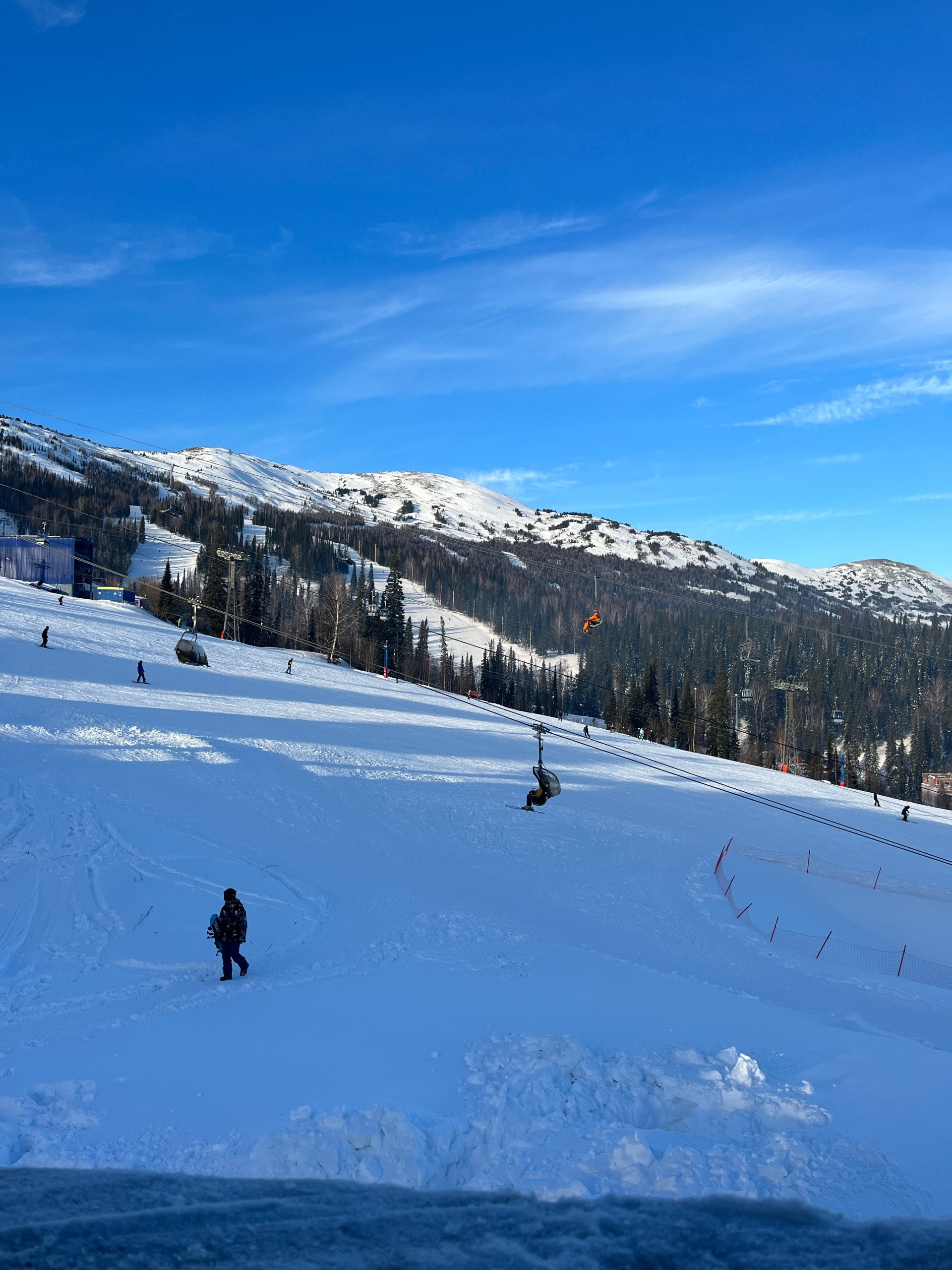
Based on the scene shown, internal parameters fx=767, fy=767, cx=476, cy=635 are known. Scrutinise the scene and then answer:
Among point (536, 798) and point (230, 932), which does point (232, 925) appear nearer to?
point (230, 932)

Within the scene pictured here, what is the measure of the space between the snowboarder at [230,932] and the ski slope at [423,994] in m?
0.34

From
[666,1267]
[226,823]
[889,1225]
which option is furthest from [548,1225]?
[226,823]

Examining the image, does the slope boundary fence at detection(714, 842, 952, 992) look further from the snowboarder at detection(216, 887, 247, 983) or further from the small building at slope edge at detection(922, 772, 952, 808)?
the small building at slope edge at detection(922, 772, 952, 808)

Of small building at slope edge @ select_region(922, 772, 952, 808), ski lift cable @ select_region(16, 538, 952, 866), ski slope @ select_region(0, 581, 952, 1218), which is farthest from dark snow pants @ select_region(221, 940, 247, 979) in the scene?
small building at slope edge @ select_region(922, 772, 952, 808)

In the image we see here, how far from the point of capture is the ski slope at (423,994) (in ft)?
24.2

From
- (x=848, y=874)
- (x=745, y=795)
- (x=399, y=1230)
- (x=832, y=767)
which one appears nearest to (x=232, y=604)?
(x=745, y=795)

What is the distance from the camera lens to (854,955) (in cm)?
1831

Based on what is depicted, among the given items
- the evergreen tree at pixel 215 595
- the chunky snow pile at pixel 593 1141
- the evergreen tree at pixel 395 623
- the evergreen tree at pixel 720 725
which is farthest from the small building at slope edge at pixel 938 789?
the chunky snow pile at pixel 593 1141

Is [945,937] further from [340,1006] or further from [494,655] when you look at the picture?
[494,655]

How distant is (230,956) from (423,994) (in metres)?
2.81

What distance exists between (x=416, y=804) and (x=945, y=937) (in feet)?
51.6

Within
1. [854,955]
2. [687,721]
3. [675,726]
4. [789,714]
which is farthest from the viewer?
[675,726]

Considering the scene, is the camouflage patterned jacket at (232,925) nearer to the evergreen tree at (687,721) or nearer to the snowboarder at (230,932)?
the snowboarder at (230,932)

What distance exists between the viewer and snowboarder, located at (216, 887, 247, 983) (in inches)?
429
